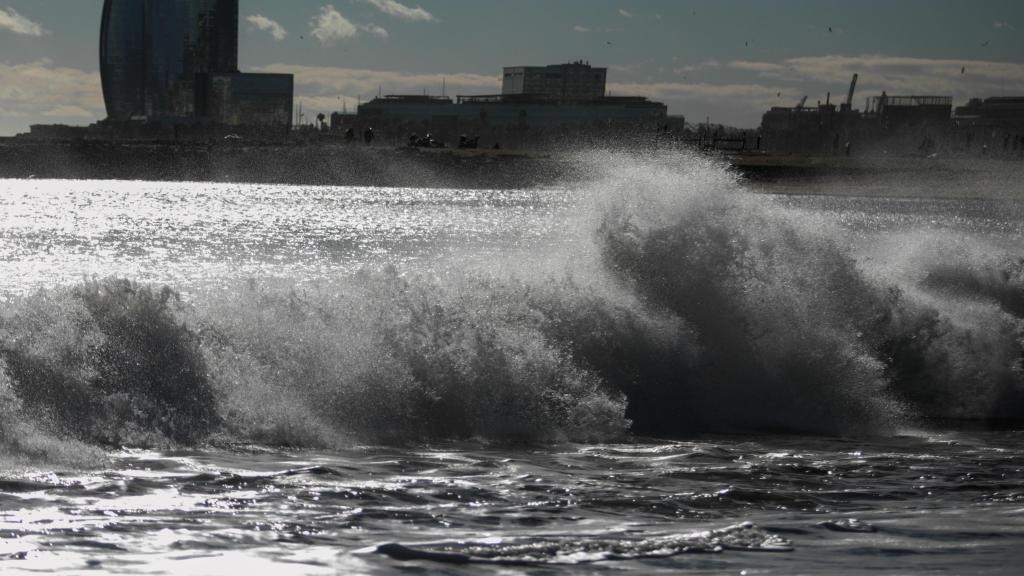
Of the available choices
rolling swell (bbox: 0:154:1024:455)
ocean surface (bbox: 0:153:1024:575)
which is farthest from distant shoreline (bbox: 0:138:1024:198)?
ocean surface (bbox: 0:153:1024:575)

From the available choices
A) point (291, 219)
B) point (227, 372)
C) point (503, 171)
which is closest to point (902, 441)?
point (227, 372)

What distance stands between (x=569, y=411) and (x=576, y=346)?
206 centimetres

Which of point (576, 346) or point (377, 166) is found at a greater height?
point (377, 166)

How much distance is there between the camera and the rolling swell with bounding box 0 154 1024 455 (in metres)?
12.8

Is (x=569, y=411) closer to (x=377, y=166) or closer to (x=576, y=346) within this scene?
(x=576, y=346)

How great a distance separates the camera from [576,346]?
52.1 feet

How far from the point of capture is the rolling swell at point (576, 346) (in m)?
12.8

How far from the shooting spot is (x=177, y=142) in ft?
571

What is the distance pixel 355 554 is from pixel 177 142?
172m

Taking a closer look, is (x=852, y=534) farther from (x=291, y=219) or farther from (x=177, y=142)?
→ (x=177, y=142)

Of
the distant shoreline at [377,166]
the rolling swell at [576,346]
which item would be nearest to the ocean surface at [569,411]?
the rolling swell at [576,346]

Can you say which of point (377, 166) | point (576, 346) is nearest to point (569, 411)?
point (576, 346)

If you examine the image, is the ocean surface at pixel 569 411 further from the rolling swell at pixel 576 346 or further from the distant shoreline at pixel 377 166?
the distant shoreline at pixel 377 166

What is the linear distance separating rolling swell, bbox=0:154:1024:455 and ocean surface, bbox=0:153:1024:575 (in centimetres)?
4
